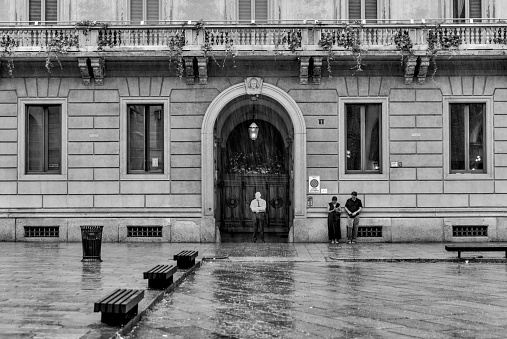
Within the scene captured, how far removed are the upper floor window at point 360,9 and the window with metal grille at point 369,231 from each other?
24.7 ft

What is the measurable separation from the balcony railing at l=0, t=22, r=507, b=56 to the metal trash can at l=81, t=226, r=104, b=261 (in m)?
9.72

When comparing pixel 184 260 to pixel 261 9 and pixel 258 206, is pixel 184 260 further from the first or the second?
pixel 261 9

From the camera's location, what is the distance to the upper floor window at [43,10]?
2993 cm

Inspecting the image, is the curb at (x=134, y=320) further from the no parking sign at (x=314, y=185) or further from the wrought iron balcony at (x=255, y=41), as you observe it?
the wrought iron balcony at (x=255, y=41)

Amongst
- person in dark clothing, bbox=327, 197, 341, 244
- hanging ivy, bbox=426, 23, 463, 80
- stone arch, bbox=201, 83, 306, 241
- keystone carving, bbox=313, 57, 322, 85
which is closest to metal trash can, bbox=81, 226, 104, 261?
stone arch, bbox=201, 83, 306, 241

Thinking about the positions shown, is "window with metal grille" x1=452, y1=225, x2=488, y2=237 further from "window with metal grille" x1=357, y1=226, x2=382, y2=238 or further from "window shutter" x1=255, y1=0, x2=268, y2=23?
"window shutter" x1=255, y1=0, x2=268, y2=23

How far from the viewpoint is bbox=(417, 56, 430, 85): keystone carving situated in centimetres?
2839

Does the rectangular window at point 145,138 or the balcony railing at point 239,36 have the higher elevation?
the balcony railing at point 239,36

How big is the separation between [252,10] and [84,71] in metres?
6.38

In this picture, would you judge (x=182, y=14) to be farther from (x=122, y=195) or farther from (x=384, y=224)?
(x=384, y=224)

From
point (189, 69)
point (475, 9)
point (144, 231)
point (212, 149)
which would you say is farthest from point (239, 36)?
point (475, 9)

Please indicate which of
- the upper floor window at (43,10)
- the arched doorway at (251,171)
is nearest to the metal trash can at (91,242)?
the upper floor window at (43,10)

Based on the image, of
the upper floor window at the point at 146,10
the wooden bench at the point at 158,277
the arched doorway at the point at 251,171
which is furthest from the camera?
the arched doorway at the point at 251,171

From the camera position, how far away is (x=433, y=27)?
28.5m
